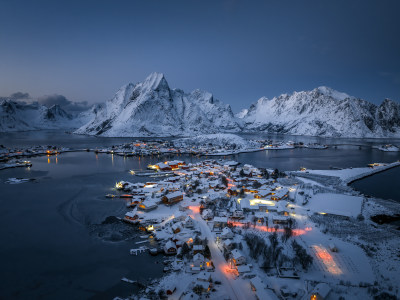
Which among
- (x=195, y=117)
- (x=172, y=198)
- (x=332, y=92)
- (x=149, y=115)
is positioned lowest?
(x=172, y=198)

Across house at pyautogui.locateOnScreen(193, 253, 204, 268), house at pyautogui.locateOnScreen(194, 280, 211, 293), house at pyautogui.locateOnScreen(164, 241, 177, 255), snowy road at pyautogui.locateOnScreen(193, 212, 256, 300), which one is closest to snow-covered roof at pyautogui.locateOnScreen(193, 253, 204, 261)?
house at pyautogui.locateOnScreen(193, 253, 204, 268)

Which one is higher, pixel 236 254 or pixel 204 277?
pixel 236 254

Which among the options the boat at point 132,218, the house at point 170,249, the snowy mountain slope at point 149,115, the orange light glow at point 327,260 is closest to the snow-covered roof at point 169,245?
the house at point 170,249

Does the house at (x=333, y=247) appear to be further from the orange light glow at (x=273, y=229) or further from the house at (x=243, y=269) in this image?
the house at (x=243, y=269)

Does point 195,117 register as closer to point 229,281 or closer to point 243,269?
point 243,269

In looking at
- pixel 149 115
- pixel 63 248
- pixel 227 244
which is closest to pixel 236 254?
pixel 227 244

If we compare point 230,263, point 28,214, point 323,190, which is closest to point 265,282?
point 230,263
